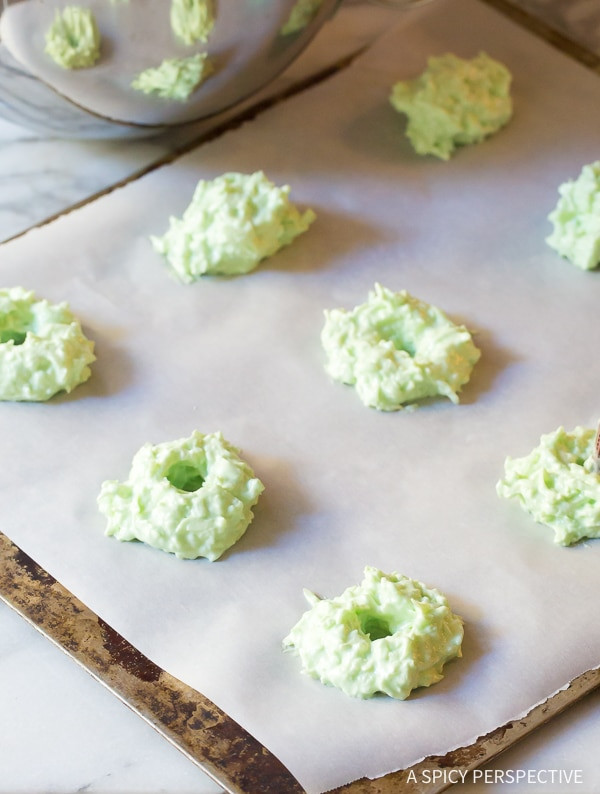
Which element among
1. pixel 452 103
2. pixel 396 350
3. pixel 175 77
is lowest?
pixel 396 350

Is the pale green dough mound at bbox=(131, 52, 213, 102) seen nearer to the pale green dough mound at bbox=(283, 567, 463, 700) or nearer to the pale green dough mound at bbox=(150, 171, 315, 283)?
the pale green dough mound at bbox=(150, 171, 315, 283)

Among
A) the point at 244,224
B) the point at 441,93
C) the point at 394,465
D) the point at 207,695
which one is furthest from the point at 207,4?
the point at 207,695

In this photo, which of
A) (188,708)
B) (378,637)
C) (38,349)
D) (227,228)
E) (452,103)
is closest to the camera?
(188,708)

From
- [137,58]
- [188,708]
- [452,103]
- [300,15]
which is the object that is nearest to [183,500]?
[188,708]

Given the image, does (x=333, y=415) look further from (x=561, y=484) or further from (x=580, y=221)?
(x=580, y=221)

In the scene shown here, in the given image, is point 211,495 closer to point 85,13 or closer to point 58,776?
point 58,776

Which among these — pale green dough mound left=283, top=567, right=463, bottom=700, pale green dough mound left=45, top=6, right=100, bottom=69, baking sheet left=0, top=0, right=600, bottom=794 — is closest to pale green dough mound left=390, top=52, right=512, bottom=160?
baking sheet left=0, top=0, right=600, bottom=794

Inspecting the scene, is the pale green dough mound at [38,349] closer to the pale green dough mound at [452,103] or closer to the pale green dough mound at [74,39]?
the pale green dough mound at [74,39]
